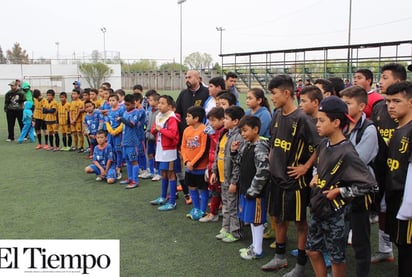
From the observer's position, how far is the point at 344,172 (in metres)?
3.12

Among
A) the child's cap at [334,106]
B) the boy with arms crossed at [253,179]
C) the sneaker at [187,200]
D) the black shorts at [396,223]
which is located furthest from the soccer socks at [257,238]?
Result: the sneaker at [187,200]

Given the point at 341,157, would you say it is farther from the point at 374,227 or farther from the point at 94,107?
the point at 94,107

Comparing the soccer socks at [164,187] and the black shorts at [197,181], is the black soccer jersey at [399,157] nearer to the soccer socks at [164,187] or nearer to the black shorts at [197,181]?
the black shorts at [197,181]

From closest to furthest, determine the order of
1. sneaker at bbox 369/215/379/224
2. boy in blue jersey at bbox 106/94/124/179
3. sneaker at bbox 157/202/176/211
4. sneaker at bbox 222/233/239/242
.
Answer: sneaker at bbox 222/233/239/242
sneaker at bbox 369/215/379/224
sneaker at bbox 157/202/176/211
boy in blue jersey at bbox 106/94/124/179

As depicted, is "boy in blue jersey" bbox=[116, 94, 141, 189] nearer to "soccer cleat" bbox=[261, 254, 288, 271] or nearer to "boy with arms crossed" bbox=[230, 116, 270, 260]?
"boy with arms crossed" bbox=[230, 116, 270, 260]

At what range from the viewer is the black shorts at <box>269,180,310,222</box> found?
150 inches

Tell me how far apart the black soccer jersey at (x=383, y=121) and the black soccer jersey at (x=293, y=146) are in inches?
32.9

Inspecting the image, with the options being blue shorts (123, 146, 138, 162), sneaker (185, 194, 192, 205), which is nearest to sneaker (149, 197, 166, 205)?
sneaker (185, 194, 192, 205)

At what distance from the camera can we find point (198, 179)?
220 inches

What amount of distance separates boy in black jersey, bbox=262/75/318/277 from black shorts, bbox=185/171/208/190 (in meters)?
1.68

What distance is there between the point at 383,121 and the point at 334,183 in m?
1.46

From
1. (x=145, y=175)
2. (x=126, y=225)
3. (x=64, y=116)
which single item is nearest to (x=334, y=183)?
(x=126, y=225)

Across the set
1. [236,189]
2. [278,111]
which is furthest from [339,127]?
[236,189]

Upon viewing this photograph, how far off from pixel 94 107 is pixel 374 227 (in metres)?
7.14
